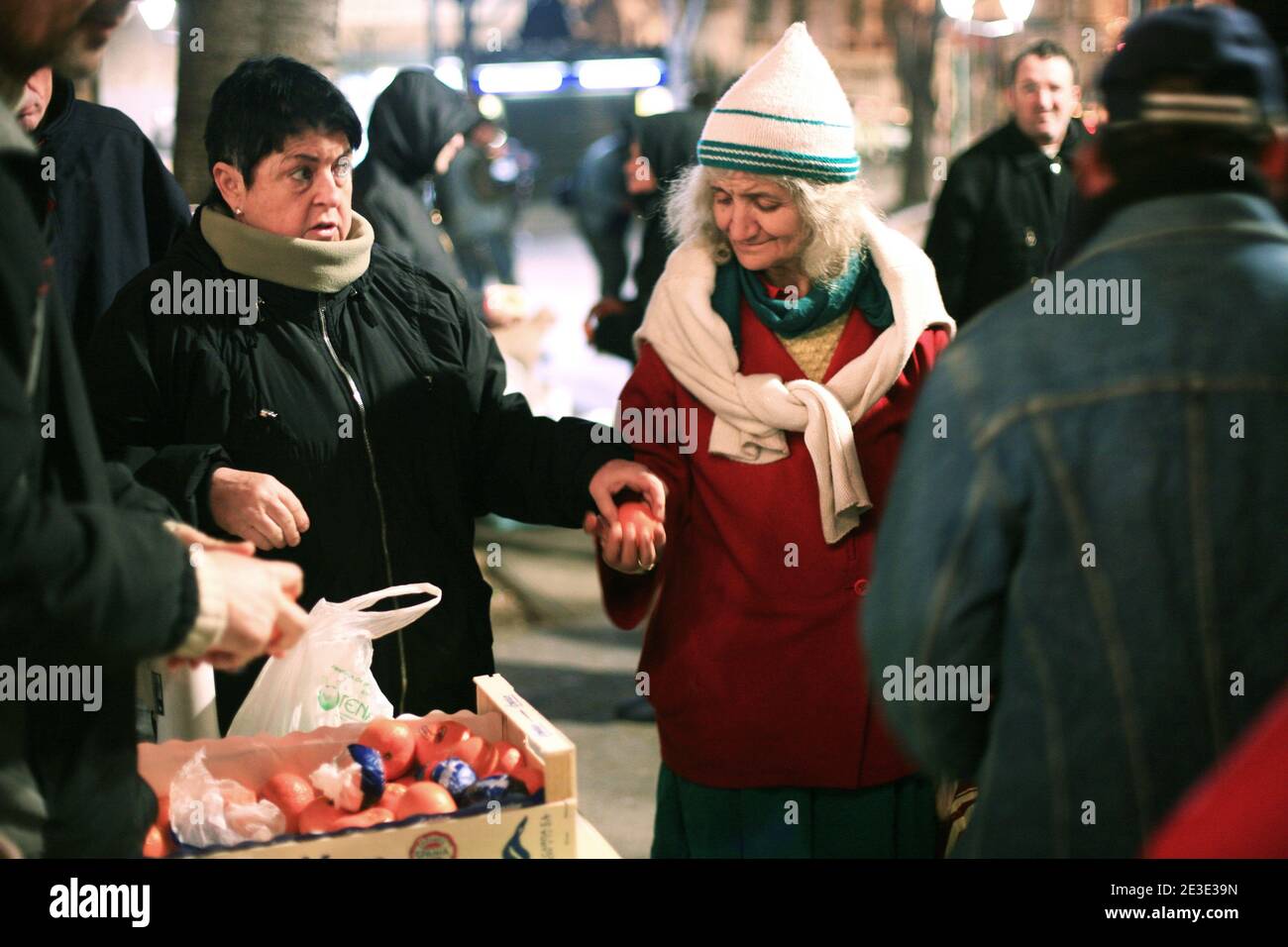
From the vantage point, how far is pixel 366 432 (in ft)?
8.55

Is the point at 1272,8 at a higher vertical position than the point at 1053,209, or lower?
higher

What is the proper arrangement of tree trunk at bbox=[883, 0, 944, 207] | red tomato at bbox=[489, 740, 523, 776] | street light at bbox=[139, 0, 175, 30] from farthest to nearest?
1. tree trunk at bbox=[883, 0, 944, 207]
2. street light at bbox=[139, 0, 175, 30]
3. red tomato at bbox=[489, 740, 523, 776]

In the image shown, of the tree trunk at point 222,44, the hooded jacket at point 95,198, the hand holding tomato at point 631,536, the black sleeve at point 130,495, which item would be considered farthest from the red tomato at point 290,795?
the tree trunk at point 222,44

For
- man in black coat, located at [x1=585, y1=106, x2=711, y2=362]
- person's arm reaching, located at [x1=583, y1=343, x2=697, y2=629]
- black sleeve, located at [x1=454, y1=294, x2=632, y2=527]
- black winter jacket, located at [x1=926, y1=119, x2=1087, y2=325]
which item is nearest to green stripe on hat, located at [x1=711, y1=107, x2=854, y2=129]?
person's arm reaching, located at [x1=583, y1=343, x2=697, y2=629]

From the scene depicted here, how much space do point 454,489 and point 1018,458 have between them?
4.33 feet

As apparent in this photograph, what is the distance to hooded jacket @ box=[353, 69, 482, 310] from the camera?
4.67 metres

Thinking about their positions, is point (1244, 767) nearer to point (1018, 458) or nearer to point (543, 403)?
point (1018, 458)

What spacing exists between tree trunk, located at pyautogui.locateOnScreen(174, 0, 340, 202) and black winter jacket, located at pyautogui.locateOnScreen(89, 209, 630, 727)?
1.30 meters

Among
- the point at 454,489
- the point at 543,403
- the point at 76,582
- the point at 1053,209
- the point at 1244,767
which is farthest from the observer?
the point at 543,403

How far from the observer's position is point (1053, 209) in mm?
4992

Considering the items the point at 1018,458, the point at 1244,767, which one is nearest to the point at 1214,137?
the point at 1018,458

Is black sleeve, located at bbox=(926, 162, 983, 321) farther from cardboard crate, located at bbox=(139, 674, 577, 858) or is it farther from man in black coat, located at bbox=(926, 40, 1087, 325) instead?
cardboard crate, located at bbox=(139, 674, 577, 858)

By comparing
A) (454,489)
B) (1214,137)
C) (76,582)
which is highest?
(1214,137)

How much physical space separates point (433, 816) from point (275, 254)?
3.65 ft
